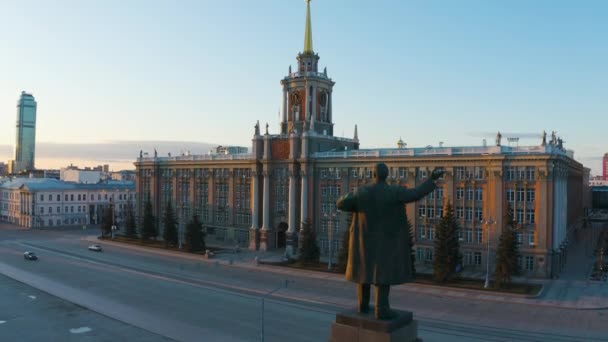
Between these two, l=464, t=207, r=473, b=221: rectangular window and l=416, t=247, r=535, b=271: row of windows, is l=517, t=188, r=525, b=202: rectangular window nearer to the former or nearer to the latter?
l=464, t=207, r=473, b=221: rectangular window

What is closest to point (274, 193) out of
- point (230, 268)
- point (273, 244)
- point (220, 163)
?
point (273, 244)

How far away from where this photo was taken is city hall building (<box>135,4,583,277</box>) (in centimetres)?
5312

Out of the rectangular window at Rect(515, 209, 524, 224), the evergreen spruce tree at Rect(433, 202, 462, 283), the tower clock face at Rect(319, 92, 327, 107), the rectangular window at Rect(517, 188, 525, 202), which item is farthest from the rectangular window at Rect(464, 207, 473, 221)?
the tower clock face at Rect(319, 92, 327, 107)

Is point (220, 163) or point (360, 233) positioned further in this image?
point (220, 163)

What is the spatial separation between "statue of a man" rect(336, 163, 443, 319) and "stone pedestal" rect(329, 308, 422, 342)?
1.03 feet

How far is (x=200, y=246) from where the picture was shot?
2766 inches

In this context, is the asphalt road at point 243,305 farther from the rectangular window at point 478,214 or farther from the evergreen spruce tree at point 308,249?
the rectangular window at point 478,214

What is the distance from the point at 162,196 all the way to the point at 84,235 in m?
16.3

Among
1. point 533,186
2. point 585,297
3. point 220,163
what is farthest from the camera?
point 220,163

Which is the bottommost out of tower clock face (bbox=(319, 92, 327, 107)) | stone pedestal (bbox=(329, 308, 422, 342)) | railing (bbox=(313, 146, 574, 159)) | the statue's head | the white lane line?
the white lane line

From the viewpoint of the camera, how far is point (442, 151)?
192ft

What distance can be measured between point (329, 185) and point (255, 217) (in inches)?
502

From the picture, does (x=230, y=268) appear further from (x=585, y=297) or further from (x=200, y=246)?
(x=585, y=297)

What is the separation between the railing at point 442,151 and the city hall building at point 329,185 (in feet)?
0.38
